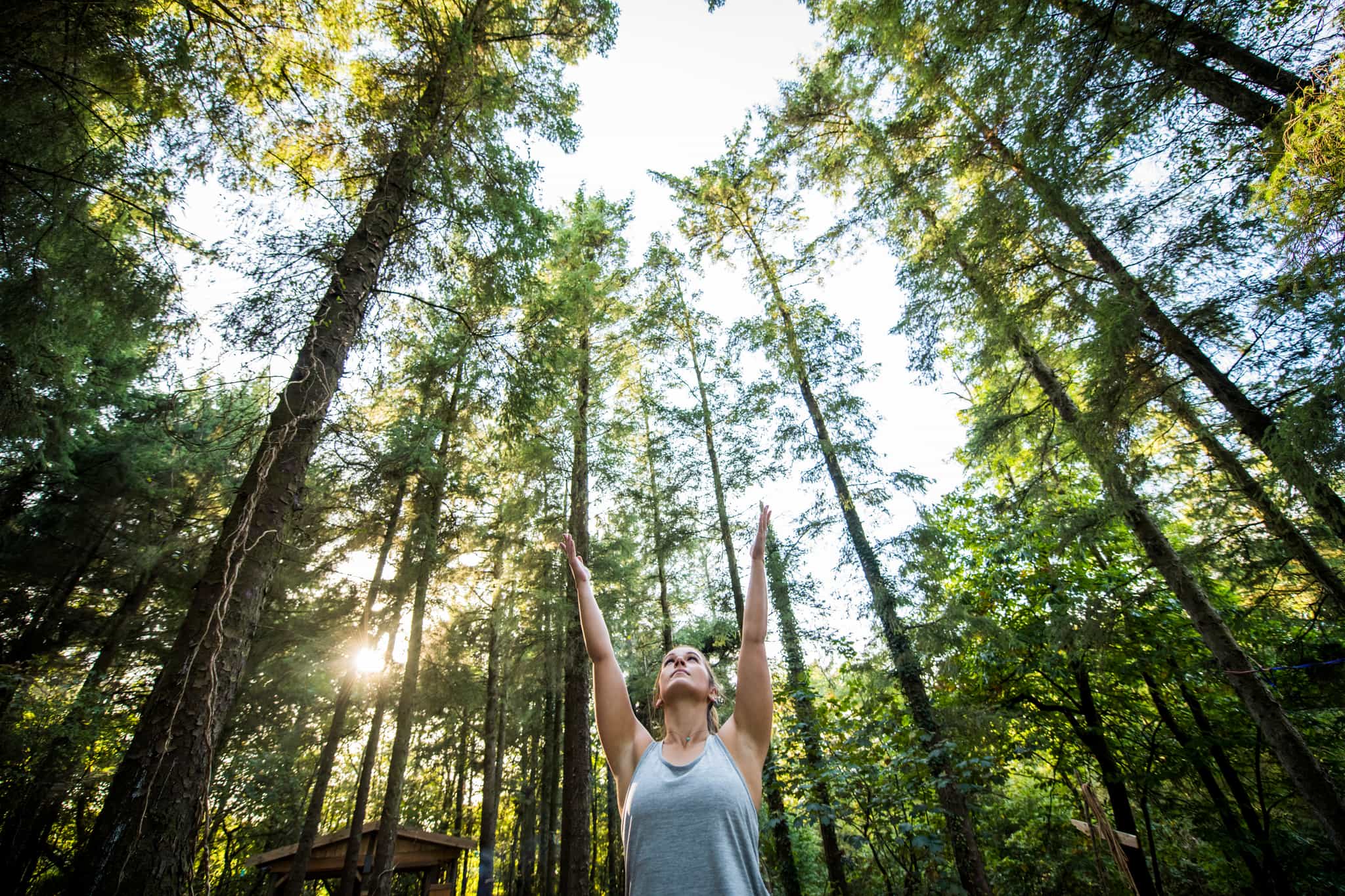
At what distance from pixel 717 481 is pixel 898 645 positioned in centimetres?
529

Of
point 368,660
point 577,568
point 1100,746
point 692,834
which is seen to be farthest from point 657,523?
point 692,834

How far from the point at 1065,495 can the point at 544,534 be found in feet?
39.4

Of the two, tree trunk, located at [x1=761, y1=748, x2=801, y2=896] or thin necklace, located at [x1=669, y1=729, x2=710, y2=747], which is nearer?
thin necklace, located at [x1=669, y1=729, x2=710, y2=747]

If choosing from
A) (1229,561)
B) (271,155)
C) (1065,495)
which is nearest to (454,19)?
(271,155)

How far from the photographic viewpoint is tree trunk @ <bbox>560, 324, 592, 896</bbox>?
704 centimetres

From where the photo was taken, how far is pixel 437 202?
178 inches

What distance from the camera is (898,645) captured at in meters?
7.38

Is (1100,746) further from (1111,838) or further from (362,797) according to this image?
(362,797)

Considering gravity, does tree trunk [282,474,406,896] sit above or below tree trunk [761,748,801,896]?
above

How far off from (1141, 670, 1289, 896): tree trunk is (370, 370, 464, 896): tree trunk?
13.4 metres

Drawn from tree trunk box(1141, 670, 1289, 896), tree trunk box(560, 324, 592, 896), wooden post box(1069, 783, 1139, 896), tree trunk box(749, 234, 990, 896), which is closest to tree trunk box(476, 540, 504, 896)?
tree trunk box(560, 324, 592, 896)

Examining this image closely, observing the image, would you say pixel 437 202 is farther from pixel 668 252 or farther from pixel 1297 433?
pixel 668 252

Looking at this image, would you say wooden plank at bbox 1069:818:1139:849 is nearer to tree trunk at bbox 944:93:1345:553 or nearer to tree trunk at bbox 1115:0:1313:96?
tree trunk at bbox 944:93:1345:553

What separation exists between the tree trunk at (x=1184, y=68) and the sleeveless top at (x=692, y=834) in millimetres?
6600
